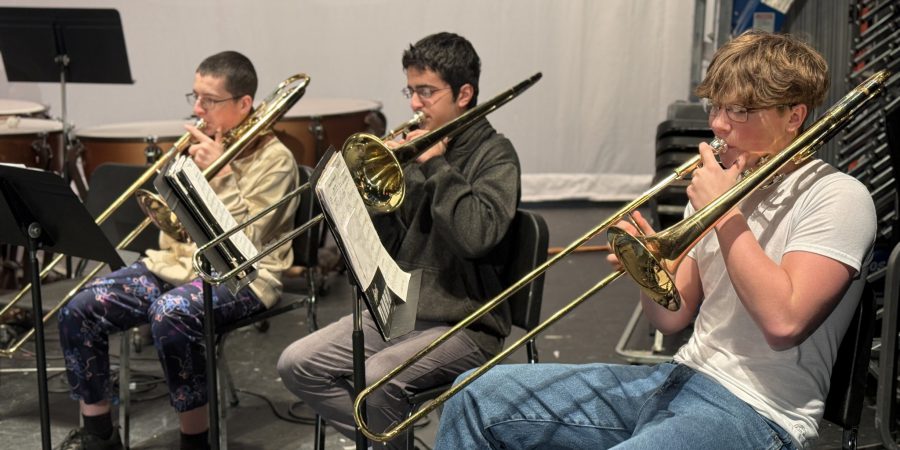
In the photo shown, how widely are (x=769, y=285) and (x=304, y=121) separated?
334 centimetres

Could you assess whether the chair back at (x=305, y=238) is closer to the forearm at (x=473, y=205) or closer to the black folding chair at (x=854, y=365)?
the forearm at (x=473, y=205)

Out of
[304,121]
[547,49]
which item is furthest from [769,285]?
[547,49]

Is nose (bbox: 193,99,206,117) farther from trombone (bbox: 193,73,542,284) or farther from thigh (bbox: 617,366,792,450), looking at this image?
thigh (bbox: 617,366,792,450)

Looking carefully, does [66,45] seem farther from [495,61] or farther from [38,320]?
[495,61]

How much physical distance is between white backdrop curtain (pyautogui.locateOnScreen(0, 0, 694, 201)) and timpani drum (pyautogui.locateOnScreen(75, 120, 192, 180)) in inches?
94.0

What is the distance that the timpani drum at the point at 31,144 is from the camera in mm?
4305

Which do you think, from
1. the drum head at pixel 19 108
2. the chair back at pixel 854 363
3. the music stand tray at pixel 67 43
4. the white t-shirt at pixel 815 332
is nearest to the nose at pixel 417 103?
the white t-shirt at pixel 815 332

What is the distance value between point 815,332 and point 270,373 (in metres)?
2.52

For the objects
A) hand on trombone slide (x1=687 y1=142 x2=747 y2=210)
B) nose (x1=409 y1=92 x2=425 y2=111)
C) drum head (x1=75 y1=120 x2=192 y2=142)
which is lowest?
drum head (x1=75 y1=120 x2=192 y2=142)

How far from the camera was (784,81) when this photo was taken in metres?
1.95

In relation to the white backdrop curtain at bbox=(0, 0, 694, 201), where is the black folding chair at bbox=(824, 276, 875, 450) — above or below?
below

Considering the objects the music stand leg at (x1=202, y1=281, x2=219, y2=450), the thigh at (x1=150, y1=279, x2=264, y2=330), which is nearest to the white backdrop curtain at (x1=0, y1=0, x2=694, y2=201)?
the thigh at (x1=150, y1=279, x2=264, y2=330)

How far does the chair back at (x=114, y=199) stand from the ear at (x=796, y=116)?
7.52 feet

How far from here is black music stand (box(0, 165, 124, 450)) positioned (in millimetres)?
2408
